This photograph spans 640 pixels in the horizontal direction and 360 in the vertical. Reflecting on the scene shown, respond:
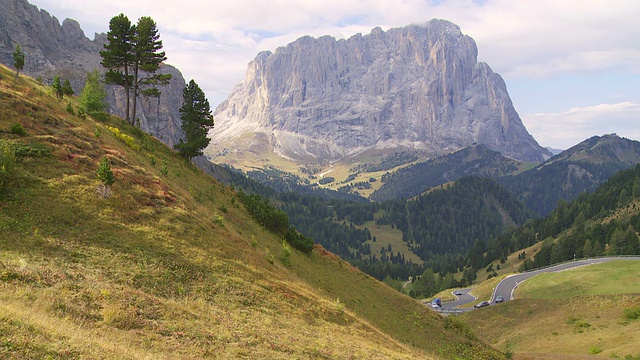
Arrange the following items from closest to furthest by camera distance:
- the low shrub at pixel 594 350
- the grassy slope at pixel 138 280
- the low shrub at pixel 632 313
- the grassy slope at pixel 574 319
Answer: the grassy slope at pixel 138 280 < the low shrub at pixel 594 350 < the grassy slope at pixel 574 319 < the low shrub at pixel 632 313

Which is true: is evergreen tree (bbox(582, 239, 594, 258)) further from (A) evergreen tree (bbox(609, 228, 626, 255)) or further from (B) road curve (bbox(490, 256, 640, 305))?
(B) road curve (bbox(490, 256, 640, 305))

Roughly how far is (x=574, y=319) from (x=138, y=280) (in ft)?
190

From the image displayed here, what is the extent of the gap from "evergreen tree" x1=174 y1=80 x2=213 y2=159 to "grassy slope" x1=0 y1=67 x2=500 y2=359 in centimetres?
1256

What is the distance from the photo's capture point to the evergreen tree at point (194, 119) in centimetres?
5372

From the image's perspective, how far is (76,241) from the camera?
21.5m

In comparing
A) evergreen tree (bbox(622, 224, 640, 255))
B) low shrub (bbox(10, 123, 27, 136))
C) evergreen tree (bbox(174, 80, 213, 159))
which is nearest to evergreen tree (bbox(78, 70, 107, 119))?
evergreen tree (bbox(174, 80, 213, 159))

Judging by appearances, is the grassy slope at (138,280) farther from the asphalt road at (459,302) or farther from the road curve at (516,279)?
the asphalt road at (459,302)

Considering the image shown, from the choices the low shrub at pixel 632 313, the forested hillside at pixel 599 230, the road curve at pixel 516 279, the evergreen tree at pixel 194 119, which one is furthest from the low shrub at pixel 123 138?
the forested hillside at pixel 599 230

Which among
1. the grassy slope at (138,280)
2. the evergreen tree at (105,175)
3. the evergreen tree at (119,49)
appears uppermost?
the evergreen tree at (119,49)

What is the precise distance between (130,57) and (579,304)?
7502 centimetres

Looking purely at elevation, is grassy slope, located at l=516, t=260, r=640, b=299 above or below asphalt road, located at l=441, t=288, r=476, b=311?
above

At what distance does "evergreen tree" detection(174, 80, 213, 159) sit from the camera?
53.7m

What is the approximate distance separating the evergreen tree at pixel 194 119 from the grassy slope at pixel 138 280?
41.2 ft

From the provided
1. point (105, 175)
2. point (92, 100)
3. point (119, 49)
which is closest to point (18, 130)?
point (105, 175)
